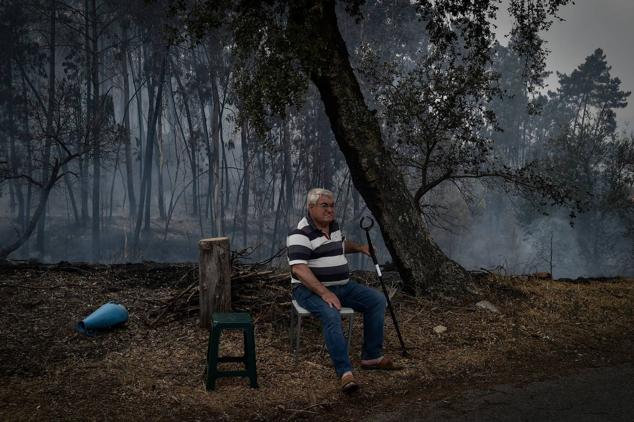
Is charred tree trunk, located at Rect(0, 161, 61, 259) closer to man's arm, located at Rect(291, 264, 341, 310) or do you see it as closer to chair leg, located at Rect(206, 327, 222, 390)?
chair leg, located at Rect(206, 327, 222, 390)

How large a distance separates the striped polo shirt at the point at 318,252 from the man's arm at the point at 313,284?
0.06 m

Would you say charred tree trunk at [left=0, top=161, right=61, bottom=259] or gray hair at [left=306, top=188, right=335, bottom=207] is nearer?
gray hair at [left=306, top=188, right=335, bottom=207]

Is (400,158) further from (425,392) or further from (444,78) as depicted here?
(425,392)

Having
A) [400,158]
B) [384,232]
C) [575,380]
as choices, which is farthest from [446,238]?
[575,380]

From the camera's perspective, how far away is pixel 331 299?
15.3ft

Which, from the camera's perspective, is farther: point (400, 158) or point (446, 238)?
point (446, 238)

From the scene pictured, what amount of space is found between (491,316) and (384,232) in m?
1.88

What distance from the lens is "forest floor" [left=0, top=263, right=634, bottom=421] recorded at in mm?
4328

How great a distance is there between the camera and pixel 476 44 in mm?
8328

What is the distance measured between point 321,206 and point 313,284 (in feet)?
2.33

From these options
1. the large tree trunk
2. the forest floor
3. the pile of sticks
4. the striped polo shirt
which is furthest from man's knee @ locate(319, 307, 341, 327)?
the large tree trunk

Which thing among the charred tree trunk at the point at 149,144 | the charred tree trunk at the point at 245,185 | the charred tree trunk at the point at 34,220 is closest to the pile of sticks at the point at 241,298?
the charred tree trunk at the point at 34,220

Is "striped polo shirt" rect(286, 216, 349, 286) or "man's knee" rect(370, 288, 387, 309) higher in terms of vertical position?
"striped polo shirt" rect(286, 216, 349, 286)

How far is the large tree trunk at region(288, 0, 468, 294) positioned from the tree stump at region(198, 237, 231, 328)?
2.57 metres
